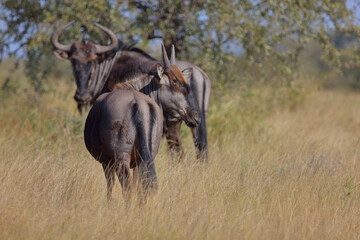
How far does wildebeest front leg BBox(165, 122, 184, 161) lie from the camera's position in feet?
21.0

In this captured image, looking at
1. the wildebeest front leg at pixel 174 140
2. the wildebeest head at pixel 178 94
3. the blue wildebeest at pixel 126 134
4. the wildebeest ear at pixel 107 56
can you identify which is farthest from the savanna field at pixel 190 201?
the wildebeest ear at pixel 107 56

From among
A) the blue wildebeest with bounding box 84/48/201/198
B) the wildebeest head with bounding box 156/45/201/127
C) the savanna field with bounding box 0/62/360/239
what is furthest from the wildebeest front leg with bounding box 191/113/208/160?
the blue wildebeest with bounding box 84/48/201/198

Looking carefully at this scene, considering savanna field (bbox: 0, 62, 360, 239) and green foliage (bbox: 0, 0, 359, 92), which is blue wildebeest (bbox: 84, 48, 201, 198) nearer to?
savanna field (bbox: 0, 62, 360, 239)

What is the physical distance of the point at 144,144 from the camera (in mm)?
3994

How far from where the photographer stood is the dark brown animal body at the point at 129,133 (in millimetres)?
3992

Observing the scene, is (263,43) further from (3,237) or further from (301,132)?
(3,237)

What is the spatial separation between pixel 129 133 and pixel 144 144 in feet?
0.49

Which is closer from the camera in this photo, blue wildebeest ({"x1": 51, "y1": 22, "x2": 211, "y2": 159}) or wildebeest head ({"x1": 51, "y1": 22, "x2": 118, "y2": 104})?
blue wildebeest ({"x1": 51, "y1": 22, "x2": 211, "y2": 159})

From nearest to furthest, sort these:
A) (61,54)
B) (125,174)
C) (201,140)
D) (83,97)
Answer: (125,174)
(201,140)
(83,97)
(61,54)

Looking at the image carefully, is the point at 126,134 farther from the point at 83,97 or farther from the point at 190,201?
the point at 83,97

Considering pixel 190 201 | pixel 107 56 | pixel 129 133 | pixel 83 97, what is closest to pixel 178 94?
pixel 129 133

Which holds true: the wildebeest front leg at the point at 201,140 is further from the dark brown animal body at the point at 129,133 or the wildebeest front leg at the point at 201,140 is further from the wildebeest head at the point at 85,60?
the dark brown animal body at the point at 129,133

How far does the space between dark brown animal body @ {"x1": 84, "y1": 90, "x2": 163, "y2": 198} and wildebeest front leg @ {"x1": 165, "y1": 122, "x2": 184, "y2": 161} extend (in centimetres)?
212

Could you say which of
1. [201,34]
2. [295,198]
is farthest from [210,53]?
[295,198]
